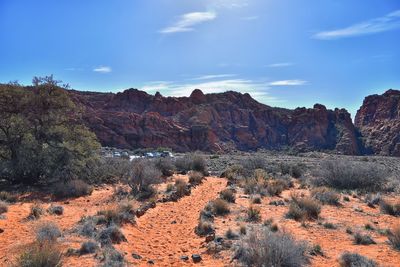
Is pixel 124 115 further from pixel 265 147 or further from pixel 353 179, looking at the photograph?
pixel 353 179

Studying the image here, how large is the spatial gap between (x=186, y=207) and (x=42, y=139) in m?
8.64

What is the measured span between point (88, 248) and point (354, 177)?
15.6m

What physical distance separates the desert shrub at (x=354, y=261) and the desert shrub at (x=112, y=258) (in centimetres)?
457

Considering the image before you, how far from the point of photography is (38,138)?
18.0m

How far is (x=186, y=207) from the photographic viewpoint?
569 inches

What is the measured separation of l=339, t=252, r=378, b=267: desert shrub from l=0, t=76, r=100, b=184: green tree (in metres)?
13.7

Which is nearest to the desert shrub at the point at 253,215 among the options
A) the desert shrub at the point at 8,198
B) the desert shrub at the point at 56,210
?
the desert shrub at the point at 56,210

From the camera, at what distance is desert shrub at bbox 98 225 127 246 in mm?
8875

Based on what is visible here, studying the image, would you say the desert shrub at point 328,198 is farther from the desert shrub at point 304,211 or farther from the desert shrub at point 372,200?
the desert shrub at point 304,211

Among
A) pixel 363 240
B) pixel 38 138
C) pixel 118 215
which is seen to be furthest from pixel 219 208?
pixel 38 138

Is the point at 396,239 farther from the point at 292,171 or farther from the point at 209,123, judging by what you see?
the point at 209,123

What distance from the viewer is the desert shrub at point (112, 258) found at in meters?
7.06

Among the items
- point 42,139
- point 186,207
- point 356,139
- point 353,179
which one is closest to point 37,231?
point 186,207

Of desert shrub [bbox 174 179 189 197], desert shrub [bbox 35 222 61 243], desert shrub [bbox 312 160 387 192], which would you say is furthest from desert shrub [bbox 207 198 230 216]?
desert shrub [bbox 312 160 387 192]
